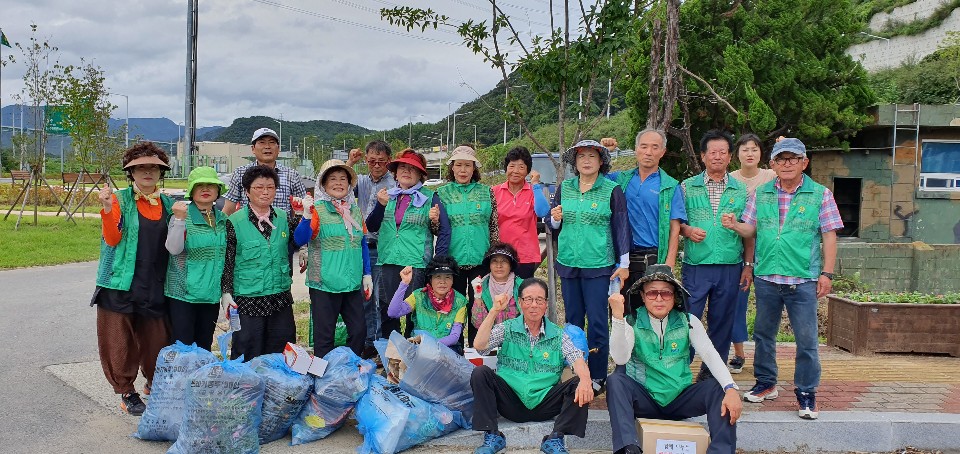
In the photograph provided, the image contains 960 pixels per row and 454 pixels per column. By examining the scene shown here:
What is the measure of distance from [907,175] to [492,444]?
53.5 ft

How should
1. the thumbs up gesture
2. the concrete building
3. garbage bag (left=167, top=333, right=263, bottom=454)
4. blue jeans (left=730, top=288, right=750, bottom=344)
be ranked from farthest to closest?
the concrete building, blue jeans (left=730, top=288, right=750, bottom=344), the thumbs up gesture, garbage bag (left=167, top=333, right=263, bottom=454)

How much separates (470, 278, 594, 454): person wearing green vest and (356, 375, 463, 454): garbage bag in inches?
12.2

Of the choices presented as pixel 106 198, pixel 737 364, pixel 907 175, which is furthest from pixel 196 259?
pixel 907 175

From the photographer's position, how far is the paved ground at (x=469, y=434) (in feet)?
14.6

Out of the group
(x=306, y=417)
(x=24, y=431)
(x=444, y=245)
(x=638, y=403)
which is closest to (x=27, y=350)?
(x=24, y=431)

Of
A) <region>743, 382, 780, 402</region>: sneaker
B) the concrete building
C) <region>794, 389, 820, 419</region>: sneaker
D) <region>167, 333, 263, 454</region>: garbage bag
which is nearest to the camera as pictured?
<region>167, 333, 263, 454</region>: garbage bag

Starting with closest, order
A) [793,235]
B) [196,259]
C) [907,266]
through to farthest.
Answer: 1. [793,235]
2. [196,259]
3. [907,266]

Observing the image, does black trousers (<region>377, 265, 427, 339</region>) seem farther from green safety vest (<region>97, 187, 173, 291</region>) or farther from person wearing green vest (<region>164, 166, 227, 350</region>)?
green safety vest (<region>97, 187, 173, 291</region>)

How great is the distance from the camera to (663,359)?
4.22 metres

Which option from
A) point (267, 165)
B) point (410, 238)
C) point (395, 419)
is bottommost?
point (395, 419)

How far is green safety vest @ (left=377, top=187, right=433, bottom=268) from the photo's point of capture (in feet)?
17.7

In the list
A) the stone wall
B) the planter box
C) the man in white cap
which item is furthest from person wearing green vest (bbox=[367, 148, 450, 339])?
the stone wall

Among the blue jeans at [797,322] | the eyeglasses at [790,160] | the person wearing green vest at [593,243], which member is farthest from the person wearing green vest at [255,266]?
the eyeglasses at [790,160]

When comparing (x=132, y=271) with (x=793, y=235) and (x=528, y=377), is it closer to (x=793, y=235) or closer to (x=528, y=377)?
(x=528, y=377)
